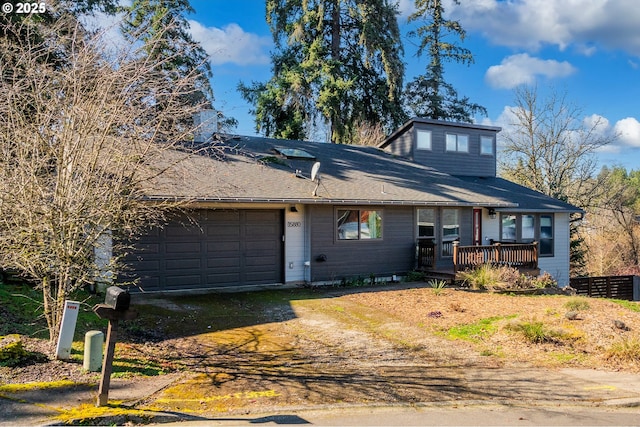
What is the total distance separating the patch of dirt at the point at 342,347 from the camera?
4.80 metres

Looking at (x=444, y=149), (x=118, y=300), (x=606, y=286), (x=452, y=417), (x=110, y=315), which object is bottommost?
(x=606, y=286)

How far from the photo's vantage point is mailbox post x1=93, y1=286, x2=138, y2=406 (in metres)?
4.15

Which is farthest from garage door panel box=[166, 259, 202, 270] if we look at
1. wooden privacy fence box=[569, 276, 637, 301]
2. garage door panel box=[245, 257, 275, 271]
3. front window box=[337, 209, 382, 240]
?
wooden privacy fence box=[569, 276, 637, 301]

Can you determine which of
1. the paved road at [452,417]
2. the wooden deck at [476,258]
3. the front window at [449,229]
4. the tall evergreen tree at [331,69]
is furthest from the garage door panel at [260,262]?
the tall evergreen tree at [331,69]

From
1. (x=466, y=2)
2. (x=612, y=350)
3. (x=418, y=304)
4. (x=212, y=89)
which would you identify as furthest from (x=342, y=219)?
(x=466, y=2)

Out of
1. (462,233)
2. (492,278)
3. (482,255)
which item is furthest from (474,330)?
(462,233)

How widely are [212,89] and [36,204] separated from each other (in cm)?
408

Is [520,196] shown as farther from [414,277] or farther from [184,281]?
[184,281]

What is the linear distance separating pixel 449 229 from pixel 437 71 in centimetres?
1848

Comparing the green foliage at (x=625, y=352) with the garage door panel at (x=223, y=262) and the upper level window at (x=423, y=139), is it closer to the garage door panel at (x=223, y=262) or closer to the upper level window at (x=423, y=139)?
the garage door panel at (x=223, y=262)

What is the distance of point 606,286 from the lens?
57.7 feet

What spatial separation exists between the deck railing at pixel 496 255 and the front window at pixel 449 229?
3.96ft

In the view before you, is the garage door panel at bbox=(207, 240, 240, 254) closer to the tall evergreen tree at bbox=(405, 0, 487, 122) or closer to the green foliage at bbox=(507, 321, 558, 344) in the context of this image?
the green foliage at bbox=(507, 321, 558, 344)

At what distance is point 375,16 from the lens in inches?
990
